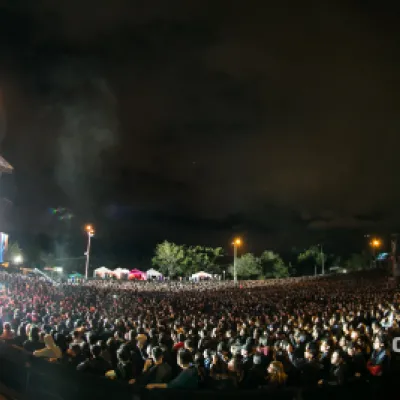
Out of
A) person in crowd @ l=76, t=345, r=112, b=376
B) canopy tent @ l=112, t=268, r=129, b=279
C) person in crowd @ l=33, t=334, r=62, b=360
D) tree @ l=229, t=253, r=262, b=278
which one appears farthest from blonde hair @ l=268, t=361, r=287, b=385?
tree @ l=229, t=253, r=262, b=278

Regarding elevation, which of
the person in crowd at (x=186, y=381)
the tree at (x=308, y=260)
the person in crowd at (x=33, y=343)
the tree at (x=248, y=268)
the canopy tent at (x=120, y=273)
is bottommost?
the person in crowd at (x=186, y=381)

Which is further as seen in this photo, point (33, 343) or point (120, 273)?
point (120, 273)

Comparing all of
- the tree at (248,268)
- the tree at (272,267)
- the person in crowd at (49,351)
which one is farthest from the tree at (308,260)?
the person in crowd at (49,351)

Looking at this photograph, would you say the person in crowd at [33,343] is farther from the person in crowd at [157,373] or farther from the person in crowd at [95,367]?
the person in crowd at [157,373]

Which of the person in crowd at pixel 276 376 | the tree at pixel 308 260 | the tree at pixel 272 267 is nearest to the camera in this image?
Result: the person in crowd at pixel 276 376

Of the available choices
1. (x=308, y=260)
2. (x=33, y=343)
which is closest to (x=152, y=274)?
(x=308, y=260)

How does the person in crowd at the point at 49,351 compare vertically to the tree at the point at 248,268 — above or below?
below

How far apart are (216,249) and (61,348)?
3204 inches

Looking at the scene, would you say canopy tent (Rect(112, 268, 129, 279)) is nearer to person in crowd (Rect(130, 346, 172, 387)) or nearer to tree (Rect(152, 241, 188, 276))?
tree (Rect(152, 241, 188, 276))

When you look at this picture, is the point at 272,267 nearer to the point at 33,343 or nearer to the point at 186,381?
the point at 33,343

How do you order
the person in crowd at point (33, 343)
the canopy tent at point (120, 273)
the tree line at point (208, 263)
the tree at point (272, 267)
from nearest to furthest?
1. the person in crowd at point (33, 343)
2. the canopy tent at point (120, 273)
3. the tree line at point (208, 263)
4. the tree at point (272, 267)

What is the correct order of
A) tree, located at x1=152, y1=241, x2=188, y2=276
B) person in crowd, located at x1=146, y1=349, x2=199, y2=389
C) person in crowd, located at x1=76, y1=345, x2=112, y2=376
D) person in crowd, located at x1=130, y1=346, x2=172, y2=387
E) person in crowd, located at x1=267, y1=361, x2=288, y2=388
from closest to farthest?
person in crowd, located at x1=146, y1=349, x2=199, y2=389 < person in crowd, located at x1=267, y1=361, x2=288, y2=388 < person in crowd, located at x1=130, y1=346, x2=172, y2=387 < person in crowd, located at x1=76, y1=345, x2=112, y2=376 < tree, located at x1=152, y1=241, x2=188, y2=276

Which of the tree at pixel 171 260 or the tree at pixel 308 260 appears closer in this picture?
the tree at pixel 171 260

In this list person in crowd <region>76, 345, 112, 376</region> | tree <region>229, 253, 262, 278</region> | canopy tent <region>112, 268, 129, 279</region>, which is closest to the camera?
person in crowd <region>76, 345, 112, 376</region>
